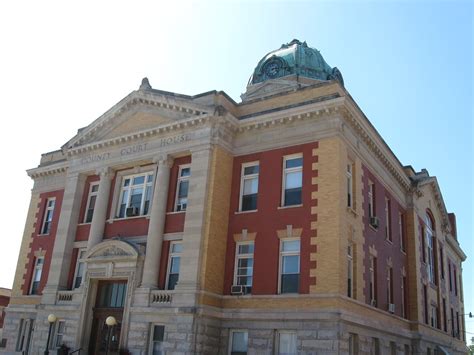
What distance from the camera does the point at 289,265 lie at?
2284 cm

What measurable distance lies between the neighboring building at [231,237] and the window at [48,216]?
78cm

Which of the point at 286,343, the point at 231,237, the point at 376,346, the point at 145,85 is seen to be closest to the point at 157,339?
the point at 231,237

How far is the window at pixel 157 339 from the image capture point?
2312cm

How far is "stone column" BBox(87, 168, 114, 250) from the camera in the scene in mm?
27531

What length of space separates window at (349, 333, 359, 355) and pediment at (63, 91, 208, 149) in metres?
12.3

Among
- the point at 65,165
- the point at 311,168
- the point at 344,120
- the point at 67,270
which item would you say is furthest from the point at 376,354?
the point at 65,165

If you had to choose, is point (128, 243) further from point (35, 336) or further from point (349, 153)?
point (349, 153)

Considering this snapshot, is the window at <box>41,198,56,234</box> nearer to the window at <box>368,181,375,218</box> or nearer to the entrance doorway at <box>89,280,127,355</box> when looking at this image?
the entrance doorway at <box>89,280,127,355</box>

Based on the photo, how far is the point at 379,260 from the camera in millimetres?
26578

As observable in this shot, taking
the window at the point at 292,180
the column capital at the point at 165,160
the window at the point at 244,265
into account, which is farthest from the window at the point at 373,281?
the column capital at the point at 165,160

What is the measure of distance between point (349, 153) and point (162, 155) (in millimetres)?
9302

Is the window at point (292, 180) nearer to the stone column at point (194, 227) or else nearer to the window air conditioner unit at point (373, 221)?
the stone column at point (194, 227)

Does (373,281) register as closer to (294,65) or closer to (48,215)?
(48,215)

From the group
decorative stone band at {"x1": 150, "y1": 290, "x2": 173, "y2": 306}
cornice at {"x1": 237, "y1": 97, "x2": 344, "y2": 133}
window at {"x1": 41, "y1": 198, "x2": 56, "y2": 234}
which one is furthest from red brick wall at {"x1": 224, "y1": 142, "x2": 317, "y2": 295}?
window at {"x1": 41, "y1": 198, "x2": 56, "y2": 234}
